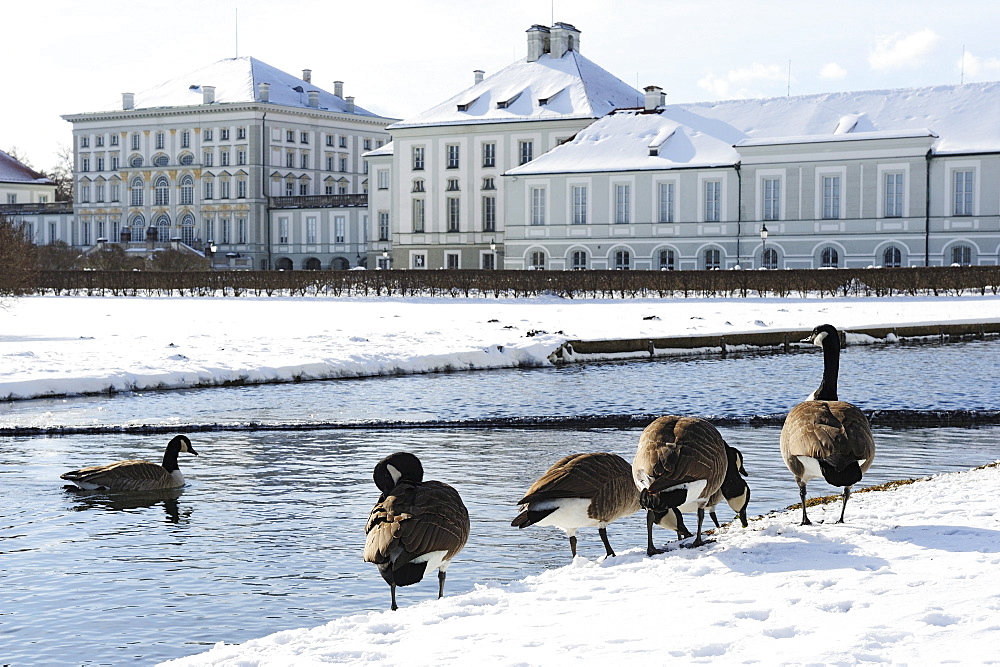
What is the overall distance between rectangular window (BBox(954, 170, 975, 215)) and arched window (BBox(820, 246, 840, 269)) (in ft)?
18.7

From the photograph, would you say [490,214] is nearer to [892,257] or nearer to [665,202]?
[665,202]

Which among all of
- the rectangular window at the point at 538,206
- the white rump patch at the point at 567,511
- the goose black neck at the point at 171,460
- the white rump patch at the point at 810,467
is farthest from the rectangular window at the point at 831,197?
the white rump patch at the point at 567,511

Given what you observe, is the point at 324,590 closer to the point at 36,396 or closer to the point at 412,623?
the point at 412,623

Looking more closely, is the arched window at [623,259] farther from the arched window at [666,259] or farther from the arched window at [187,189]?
the arched window at [187,189]

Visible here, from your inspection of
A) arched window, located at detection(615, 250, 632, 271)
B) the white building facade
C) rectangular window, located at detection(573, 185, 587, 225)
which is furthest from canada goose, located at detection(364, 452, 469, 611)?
Result: the white building facade

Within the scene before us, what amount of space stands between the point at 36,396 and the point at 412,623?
13.7 metres

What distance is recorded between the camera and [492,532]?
9.42 metres

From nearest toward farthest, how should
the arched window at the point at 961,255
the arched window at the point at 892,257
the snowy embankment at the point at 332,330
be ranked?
the snowy embankment at the point at 332,330 → the arched window at the point at 961,255 → the arched window at the point at 892,257

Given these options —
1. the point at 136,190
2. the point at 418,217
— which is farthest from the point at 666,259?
the point at 136,190

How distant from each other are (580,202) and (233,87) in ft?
162

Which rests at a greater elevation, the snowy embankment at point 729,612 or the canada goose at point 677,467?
the canada goose at point 677,467

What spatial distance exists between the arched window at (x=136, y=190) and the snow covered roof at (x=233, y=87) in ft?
20.4

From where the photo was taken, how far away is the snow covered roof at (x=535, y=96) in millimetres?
75625

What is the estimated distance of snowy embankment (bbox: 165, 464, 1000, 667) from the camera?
5719 millimetres
